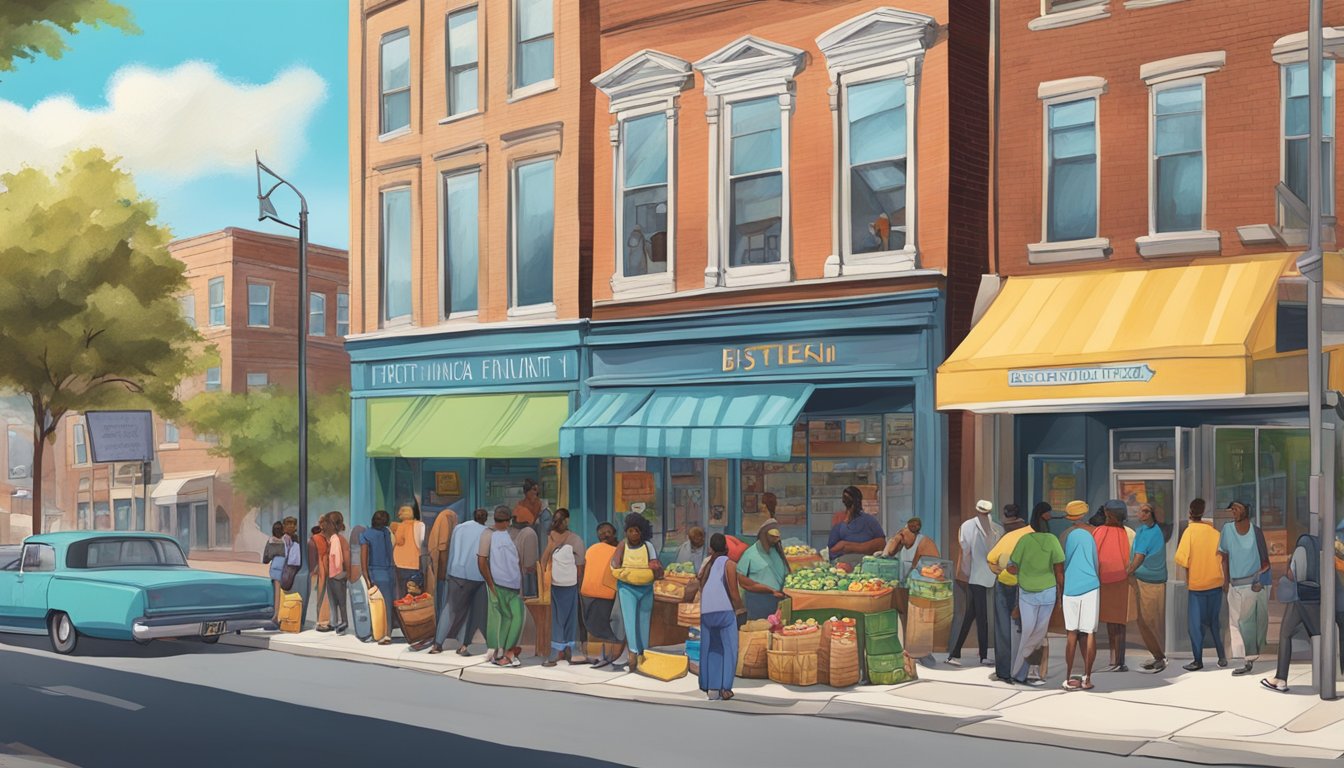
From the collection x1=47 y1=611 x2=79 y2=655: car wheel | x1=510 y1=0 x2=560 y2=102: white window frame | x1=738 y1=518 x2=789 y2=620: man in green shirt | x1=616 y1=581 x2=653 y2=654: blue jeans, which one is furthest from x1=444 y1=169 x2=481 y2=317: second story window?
x1=738 y1=518 x2=789 y2=620: man in green shirt

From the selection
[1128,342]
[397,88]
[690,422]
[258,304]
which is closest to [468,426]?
[690,422]

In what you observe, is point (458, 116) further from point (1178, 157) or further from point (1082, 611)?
point (1082, 611)

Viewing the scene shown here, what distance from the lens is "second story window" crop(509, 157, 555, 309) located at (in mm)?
24031

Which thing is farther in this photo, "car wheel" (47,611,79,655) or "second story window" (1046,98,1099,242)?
"second story window" (1046,98,1099,242)

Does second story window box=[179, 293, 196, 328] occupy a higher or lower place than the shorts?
higher

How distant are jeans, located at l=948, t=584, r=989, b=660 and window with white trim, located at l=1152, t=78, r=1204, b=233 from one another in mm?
5388

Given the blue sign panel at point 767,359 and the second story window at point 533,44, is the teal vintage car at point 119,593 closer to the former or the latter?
the blue sign panel at point 767,359

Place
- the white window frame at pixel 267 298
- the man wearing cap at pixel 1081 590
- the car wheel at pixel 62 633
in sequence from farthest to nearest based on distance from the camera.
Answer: the white window frame at pixel 267 298 < the car wheel at pixel 62 633 < the man wearing cap at pixel 1081 590

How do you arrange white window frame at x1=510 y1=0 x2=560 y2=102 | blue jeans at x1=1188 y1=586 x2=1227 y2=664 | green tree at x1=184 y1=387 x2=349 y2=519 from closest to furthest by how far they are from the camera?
blue jeans at x1=1188 y1=586 x2=1227 y2=664, white window frame at x1=510 y1=0 x2=560 y2=102, green tree at x1=184 y1=387 x2=349 y2=519

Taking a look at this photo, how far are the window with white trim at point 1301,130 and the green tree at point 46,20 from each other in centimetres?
1294

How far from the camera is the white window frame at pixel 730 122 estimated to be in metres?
20.4

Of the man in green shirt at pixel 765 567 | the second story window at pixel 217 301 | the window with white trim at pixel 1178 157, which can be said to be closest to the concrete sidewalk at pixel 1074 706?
the man in green shirt at pixel 765 567

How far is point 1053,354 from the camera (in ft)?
54.7

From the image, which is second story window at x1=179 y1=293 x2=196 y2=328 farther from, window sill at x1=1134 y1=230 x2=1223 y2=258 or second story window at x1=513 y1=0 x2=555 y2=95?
window sill at x1=1134 y1=230 x2=1223 y2=258
